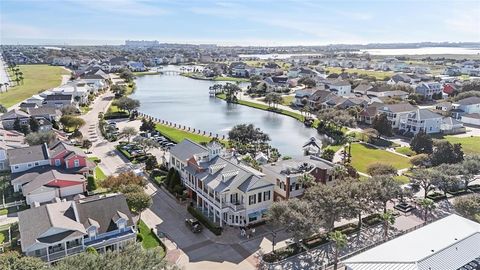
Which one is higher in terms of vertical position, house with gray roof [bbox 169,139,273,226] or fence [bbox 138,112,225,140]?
house with gray roof [bbox 169,139,273,226]

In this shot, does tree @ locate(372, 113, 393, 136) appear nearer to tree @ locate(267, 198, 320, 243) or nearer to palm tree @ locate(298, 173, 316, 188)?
palm tree @ locate(298, 173, 316, 188)

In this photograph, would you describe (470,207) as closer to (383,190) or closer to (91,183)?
(383,190)

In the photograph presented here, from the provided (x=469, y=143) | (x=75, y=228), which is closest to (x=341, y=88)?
(x=469, y=143)

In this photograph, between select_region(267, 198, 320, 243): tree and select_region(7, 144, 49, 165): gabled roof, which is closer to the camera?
select_region(267, 198, 320, 243): tree

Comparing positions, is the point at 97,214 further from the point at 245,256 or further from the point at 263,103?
the point at 263,103

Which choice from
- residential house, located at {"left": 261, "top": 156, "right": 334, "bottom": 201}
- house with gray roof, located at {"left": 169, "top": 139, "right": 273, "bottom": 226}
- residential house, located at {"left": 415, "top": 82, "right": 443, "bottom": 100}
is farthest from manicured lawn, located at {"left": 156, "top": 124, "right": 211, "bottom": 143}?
residential house, located at {"left": 415, "top": 82, "right": 443, "bottom": 100}

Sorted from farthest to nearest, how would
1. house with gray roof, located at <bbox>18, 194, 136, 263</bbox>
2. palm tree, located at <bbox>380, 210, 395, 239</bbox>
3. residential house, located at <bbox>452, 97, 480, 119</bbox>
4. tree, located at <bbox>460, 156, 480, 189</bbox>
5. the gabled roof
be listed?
residential house, located at <bbox>452, 97, 480, 119</bbox>
the gabled roof
tree, located at <bbox>460, 156, 480, 189</bbox>
palm tree, located at <bbox>380, 210, 395, 239</bbox>
house with gray roof, located at <bbox>18, 194, 136, 263</bbox>

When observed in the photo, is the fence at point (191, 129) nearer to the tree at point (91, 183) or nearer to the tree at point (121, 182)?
the tree at point (91, 183)

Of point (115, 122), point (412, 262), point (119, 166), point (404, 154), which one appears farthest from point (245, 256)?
point (115, 122)
